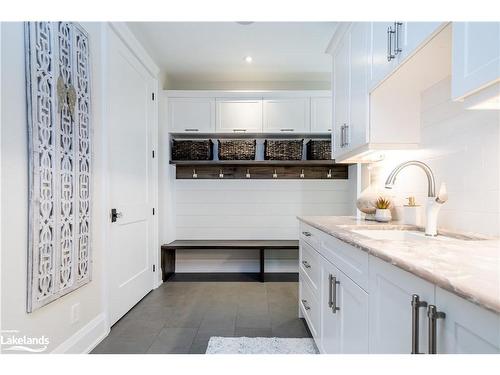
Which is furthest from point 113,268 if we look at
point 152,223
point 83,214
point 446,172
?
point 446,172

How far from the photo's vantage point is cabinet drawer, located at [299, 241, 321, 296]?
6.50 ft

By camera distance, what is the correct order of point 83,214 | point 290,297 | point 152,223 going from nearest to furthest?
point 83,214 < point 290,297 < point 152,223

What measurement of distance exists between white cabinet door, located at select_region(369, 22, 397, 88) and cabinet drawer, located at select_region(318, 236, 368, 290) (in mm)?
971

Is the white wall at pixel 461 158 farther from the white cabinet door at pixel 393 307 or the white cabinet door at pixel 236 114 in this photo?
the white cabinet door at pixel 236 114

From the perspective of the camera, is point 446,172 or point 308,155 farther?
point 308,155

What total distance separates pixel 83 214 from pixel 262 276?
2279 mm

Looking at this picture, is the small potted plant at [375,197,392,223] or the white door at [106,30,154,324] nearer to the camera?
the small potted plant at [375,197,392,223]

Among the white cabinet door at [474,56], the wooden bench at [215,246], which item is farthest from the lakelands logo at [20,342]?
the white cabinet door at [474,56]

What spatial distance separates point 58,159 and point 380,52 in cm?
198

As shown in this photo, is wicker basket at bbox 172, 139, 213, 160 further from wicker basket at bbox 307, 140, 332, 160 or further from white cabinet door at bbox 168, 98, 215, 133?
wicker basket at bbox 307, 140, 332, 160

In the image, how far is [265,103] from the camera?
149 inches

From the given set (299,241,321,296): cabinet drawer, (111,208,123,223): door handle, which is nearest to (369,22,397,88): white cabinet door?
(299,241,321,296): cabinet drawer

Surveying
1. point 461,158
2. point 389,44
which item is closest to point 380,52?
point 389,44

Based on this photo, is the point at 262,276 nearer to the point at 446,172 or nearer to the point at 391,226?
the point at 391,226
